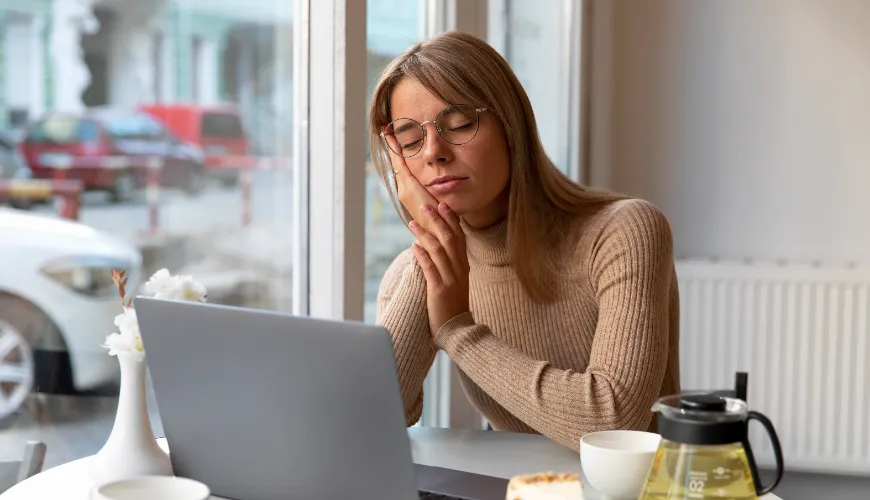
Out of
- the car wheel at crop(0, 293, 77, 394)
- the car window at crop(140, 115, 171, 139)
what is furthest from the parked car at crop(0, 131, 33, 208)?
the car window at crop(140, 115, 171, 139)

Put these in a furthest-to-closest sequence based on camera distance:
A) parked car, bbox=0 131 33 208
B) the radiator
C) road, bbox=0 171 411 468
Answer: the radiator, road, bbox=0 171 411 468, parked car, bbox=0 131 33 208

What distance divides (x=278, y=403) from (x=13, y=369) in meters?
0.59

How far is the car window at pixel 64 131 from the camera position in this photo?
133 cm

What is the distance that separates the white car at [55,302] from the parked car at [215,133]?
0.73 feet

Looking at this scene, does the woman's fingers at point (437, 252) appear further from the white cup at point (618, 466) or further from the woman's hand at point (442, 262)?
the white cup at point (618, 466)

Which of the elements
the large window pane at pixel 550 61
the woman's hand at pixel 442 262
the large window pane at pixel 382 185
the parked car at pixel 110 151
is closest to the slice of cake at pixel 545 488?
the woman's hand at pixel 442 262

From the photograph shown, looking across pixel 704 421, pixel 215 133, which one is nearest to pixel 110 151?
pixel 215 133

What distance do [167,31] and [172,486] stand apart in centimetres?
92

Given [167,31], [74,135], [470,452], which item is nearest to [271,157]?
[167,31]

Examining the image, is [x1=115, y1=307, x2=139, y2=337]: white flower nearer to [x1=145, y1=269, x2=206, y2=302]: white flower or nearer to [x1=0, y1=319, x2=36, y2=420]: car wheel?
[x1=145, y1=269, x2=206, y2=302]: white flower

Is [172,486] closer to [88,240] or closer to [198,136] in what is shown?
[88,240]

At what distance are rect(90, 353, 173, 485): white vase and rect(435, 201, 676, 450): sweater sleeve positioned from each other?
0.49m

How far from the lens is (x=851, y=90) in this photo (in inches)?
127

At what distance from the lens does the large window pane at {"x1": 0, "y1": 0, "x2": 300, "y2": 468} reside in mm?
1315
